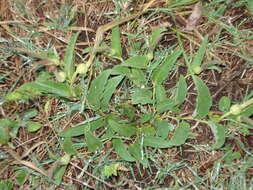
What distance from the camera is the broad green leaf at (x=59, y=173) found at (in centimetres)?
176

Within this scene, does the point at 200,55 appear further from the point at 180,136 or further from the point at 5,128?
the point at 5,128

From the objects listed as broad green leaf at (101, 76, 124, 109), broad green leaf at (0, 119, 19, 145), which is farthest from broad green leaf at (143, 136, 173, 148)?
broad green leaf at (0, 119, 19, 145)

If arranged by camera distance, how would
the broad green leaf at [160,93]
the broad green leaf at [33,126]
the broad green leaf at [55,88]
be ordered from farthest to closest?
the broad green leaf at [33,126]
the broad green leaf at [160,93]
the broad green leaf at [55,88]

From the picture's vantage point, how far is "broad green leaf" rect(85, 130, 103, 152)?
5.41ft

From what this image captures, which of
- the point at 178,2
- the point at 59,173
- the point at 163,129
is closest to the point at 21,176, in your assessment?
the point at 59,173

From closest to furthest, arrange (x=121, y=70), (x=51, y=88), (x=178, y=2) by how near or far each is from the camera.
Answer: (x=51, y=88), (x=121, y=70), (x=178, y=2)

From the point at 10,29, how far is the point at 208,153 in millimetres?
1088

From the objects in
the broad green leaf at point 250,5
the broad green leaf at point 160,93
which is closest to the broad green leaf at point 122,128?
the broad green leaf at point 160,93

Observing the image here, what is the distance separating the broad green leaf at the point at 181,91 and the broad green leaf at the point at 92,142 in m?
0.37

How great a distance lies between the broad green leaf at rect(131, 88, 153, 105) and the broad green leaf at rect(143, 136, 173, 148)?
6.1 inches

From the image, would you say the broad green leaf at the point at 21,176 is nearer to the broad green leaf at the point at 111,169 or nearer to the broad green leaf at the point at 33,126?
the broad green leaf at the point at 33,126

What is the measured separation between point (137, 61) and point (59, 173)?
604mm

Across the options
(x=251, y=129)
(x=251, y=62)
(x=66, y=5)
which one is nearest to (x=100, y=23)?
(x=66, y=5)

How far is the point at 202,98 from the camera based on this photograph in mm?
1630
